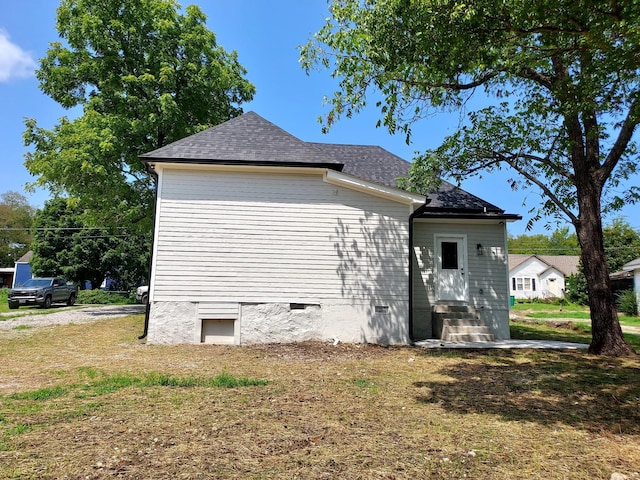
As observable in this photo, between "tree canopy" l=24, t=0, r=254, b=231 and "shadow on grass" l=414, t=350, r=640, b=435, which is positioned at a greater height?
"tree canopy" l=24, t=0, r=254, b=231

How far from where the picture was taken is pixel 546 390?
5539 mm

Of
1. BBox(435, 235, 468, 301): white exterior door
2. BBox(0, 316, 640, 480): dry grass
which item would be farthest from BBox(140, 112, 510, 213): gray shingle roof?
BBox(0, 316, 640, 480): dry grass

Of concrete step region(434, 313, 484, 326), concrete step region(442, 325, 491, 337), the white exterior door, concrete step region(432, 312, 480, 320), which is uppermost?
the white exterior door

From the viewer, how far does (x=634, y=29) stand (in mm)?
4418

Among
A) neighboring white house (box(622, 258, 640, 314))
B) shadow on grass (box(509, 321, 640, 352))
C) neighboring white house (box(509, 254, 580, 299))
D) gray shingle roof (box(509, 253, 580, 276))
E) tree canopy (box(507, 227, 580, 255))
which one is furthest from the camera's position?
tree canopy (box(507, 227, 580, 255))

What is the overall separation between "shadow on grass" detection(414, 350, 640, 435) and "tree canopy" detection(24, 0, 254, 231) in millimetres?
13185

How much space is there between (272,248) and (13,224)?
58.8m

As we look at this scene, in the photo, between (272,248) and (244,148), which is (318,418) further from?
(244,148)

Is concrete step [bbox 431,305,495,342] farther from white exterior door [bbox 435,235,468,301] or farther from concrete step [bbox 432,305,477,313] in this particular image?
white exterior door [bbox 435,235,468,301]

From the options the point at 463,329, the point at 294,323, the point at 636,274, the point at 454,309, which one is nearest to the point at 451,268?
the point at 454,309

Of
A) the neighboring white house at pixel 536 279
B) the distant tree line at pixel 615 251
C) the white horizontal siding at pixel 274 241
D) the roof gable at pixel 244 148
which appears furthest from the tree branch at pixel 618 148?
the neighboring white house at pixel 536 279

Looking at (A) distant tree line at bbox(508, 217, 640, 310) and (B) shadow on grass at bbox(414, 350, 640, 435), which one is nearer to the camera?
(B) shadow on grass at bbox(414, 350, 640, 435)

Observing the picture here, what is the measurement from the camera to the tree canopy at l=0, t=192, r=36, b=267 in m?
52.7

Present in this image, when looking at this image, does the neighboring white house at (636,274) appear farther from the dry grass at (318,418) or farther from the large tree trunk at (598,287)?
the dry grass at (318,418)
